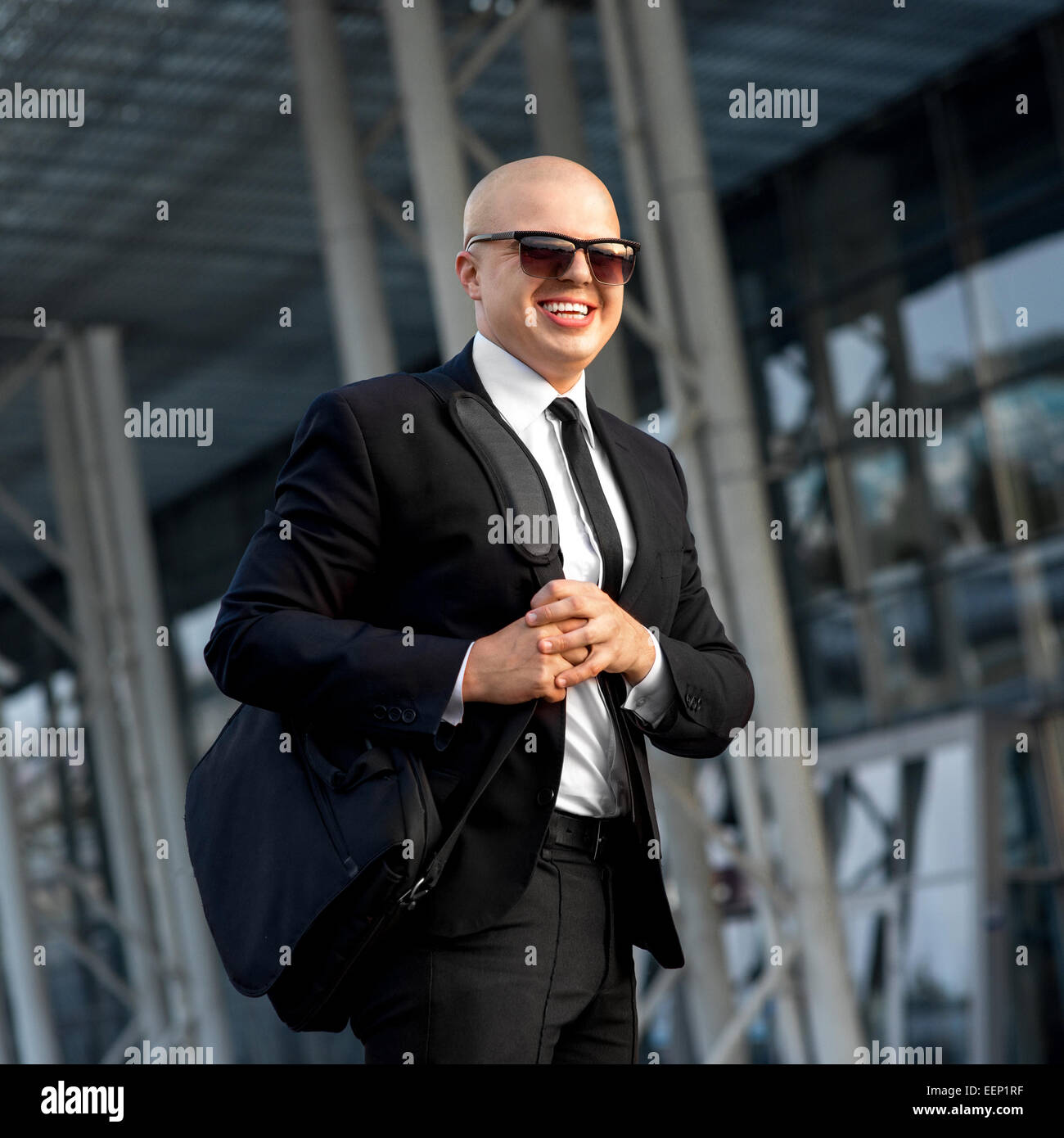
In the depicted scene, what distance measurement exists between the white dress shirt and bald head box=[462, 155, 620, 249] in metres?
0.19

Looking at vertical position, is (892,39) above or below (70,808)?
above

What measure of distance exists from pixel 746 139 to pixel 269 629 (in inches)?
575

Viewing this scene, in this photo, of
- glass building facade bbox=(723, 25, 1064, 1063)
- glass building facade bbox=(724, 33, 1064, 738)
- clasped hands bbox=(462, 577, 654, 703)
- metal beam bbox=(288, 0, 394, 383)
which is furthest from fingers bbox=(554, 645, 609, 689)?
glass building facade bbox=(724, 33, 1064, 738)

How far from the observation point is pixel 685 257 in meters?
9.33

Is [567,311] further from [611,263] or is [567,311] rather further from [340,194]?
[340,194]

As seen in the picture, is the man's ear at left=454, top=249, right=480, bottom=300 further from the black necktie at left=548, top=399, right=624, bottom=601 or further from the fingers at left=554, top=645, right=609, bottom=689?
the fingers at left=554, top=645, right=609, bottom=689

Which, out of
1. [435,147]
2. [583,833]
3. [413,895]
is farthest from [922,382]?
[413,895]

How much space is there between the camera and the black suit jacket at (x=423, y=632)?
2.03 meters

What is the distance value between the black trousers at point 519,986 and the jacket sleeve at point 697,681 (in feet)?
0.67

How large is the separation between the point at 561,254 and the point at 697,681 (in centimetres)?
60

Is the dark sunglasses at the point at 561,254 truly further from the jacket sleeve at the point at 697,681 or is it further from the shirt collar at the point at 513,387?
the jacket sleeve at the point at 697,681

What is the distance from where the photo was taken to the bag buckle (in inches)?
77.5
